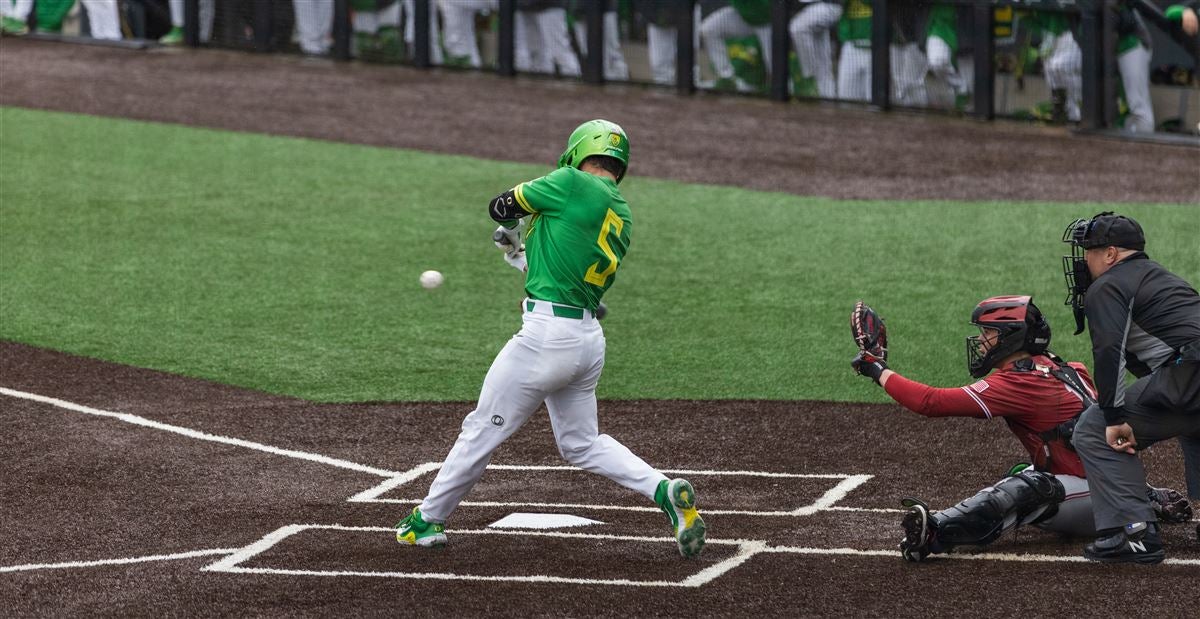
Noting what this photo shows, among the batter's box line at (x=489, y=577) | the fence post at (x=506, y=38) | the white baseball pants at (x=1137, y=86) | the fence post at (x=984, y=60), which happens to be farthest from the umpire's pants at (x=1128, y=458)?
the fence post at (x=506, y=38)

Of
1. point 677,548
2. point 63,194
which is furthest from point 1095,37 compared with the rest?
point 677,548

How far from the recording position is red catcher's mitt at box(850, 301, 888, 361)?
668 centimetres

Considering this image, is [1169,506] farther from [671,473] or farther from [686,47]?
[686,47]

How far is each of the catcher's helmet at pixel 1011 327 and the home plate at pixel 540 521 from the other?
1.97 m

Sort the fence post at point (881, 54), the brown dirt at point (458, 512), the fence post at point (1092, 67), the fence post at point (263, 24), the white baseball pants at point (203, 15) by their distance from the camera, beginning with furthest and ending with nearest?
1. the white baseball pants at point (203, 15)
2. the fence post at point (263, 24)
3. the fence post at point (881, 54)
4. the fence post at point (1092, 67)
5. the brown dirt at point (458, 512)

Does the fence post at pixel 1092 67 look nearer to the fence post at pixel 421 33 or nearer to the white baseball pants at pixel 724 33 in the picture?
the white baseball pants at pixel 724 33

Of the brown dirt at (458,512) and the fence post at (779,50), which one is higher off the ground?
the fence post at (779,50)

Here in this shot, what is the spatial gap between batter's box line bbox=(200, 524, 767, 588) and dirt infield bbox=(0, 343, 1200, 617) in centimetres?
2

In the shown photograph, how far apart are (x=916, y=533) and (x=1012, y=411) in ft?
2.32

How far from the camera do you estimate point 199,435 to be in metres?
8.98

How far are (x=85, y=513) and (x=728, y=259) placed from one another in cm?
699

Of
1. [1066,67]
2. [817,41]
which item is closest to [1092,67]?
[1066,67]

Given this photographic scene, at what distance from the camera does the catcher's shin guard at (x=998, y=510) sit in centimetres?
654

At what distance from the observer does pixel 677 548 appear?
272 inches
